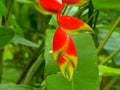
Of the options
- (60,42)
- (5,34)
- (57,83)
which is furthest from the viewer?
(5,34)

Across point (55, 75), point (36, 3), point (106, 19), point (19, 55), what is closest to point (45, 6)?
point (36, 3)

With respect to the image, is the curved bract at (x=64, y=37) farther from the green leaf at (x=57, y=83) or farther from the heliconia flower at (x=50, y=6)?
the green leaf at (x=57, y=83)

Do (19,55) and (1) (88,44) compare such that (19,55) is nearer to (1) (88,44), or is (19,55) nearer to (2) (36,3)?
(1) (88,44)

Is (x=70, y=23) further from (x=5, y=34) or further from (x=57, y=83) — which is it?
(x=5, y=34)

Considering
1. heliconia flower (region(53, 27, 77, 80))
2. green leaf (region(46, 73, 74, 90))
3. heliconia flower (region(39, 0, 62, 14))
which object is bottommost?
green leaf (region(46, 73, 74, 90))

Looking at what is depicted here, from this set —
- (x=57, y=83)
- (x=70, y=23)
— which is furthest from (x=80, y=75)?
(x=70, y=23)

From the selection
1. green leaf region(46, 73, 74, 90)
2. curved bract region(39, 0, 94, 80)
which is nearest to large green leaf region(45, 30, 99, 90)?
green leaf region(46, 73, 74, 90)

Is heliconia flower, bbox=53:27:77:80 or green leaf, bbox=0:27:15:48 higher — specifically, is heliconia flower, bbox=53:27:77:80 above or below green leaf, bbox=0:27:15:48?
above

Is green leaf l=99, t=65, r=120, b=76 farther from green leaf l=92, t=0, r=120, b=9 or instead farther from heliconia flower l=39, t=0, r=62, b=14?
heliconia flower l=39, t=0, r=62, b=14
